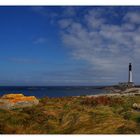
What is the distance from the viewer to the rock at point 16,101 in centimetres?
704

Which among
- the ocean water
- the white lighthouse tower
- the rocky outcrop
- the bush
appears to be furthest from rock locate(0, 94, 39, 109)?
the rocky outcrop

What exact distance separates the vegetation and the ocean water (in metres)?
0.10

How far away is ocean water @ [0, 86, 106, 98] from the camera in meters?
7.02

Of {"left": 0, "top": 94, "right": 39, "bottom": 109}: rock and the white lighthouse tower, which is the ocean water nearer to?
{"left": 0, "top": 94, "right": 39, "bottom": 109}: rock

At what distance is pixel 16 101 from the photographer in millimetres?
7086

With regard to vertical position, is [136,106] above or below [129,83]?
below

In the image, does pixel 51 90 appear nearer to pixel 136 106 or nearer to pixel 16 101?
pixel 16 101

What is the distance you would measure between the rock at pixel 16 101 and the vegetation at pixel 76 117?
0.26 ft

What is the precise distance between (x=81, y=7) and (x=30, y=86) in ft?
4.66

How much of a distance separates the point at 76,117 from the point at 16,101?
0.96 m

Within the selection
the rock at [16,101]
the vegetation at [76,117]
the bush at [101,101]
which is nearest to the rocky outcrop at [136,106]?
the vegetation at [76,117]

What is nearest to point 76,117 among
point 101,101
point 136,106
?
point 101,101

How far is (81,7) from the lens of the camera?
22.6 ft

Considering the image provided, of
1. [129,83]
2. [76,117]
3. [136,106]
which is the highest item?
[129,83]
